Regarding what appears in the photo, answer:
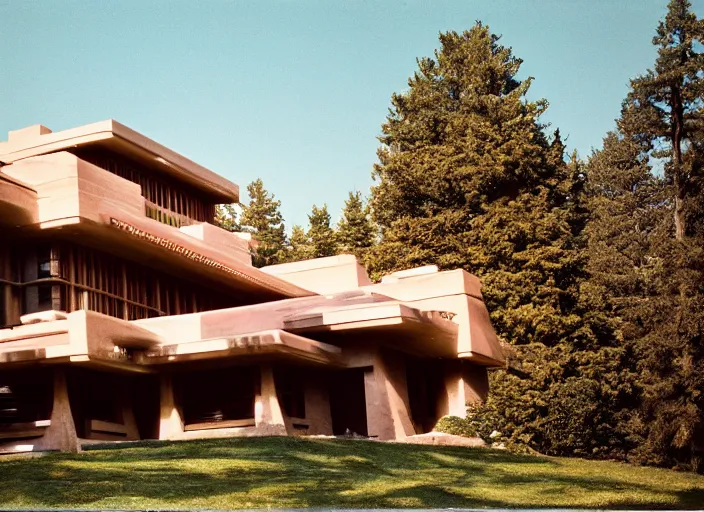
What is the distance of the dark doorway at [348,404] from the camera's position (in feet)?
105

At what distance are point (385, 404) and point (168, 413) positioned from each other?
580cm

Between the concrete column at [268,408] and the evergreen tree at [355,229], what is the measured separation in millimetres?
24904

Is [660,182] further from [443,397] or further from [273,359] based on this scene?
[273,359]

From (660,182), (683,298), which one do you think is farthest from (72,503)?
(660,182)

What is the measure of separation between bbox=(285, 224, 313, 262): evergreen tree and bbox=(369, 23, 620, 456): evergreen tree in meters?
5.90

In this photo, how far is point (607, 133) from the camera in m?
53.9

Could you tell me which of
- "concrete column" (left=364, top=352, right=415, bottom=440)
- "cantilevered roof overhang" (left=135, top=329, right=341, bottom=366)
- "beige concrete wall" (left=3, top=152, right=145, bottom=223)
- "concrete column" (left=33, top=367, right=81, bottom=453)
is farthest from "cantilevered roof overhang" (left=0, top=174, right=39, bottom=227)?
"concrete column" (left=364, top=352, right=415, bottom=440)

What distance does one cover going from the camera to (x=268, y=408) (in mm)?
25797

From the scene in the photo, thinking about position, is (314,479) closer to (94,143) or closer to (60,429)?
(60,429)

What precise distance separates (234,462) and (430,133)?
91.6 ft

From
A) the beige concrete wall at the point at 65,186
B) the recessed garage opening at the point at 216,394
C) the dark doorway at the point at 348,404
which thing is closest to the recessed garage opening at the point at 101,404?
the recessed garage opening at the point at 216,394

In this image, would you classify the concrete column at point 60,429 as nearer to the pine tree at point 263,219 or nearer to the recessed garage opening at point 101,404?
the recessed garage opening at point 101,404

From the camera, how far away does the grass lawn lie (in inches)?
610

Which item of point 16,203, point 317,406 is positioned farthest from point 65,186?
point 317,406
